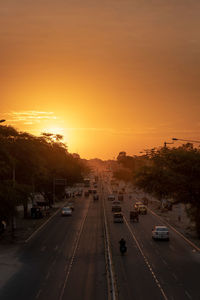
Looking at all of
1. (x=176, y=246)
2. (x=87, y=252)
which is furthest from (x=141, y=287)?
(x=176, y=246)

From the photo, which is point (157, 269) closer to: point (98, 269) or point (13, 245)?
point (98, 269)

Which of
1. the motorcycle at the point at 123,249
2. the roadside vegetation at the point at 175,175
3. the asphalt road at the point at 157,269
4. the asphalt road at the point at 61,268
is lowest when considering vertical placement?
the asphalt road at the point at 157,269

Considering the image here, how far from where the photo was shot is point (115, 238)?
186 ft

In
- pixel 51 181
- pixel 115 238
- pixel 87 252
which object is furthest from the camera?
pixel 51 181

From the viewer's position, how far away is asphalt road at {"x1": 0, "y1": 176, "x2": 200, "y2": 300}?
29594 millimetres

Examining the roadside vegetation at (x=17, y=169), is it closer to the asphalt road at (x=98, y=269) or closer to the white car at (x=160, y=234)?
the asphalt road at (x=98, y=269)

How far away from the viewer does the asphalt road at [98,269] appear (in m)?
29.6

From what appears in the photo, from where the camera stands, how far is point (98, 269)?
3719cm

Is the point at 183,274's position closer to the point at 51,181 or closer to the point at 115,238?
the point at 115,238

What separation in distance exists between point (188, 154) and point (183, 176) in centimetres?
248

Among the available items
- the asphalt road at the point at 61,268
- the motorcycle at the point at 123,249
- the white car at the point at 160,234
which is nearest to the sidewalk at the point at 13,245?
the asphalt road at the point at 61,268

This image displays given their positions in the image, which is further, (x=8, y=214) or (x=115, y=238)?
(x=115, y=238)

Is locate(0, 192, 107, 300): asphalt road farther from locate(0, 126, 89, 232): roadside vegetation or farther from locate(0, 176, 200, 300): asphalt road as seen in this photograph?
locate(0, 126, 89, 232): roadside vegetation

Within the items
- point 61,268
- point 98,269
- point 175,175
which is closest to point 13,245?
point 61,268
